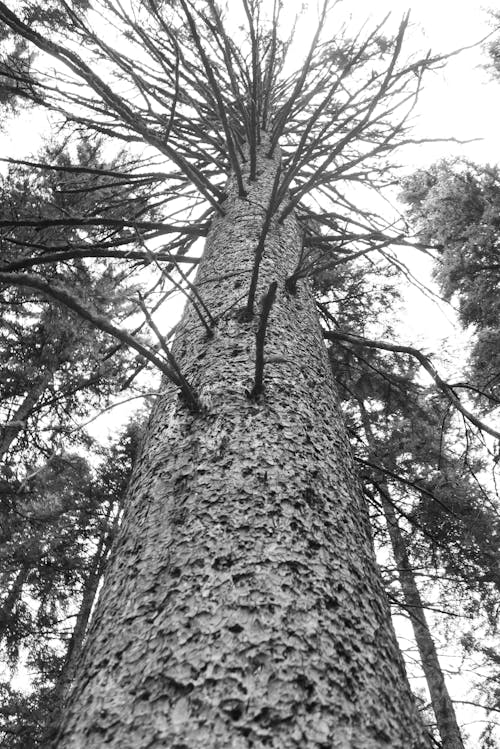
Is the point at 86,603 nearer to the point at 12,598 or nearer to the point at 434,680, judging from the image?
the point at 12,598

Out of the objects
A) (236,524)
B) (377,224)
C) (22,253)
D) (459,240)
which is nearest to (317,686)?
(236,524)

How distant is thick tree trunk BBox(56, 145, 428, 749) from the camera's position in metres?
0.68

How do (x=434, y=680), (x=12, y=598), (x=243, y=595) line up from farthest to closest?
(x=12, y=598), (x=434, y=680), (x=243, y=595)

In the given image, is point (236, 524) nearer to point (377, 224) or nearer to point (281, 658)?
point (281, 658)

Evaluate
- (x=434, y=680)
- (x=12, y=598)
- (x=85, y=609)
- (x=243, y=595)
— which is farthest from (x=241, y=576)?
(x=12, y=598)

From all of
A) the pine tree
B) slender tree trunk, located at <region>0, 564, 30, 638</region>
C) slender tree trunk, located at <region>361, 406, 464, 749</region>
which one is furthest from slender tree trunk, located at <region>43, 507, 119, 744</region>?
the pine tree

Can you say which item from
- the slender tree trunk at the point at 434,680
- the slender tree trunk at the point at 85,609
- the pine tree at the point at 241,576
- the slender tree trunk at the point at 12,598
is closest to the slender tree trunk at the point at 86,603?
the slender tree trunk at the point at 85,609

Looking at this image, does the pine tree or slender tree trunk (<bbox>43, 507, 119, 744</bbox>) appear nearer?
the pine tree

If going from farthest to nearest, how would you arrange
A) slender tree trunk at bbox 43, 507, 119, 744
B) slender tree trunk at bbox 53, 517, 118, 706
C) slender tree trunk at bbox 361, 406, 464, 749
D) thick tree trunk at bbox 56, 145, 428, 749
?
slender tree trunk at bbox 53, 517, 118, 706 < slender tree trunk at bbox 43, 507, 119, 744 < slender tree trunk at bbox 361, 406, 464, 749 < thick tree trunk at bbox 56, 145, 428, 749

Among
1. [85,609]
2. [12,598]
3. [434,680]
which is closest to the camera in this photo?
[434,680]

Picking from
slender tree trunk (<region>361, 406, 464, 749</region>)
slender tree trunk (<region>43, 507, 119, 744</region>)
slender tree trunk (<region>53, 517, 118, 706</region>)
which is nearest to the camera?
slender tree trunk (<region>361, 406, 464, 749</region>)

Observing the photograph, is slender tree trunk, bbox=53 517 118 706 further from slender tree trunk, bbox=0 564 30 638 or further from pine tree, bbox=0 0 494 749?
pine tree, bbox=0 0 494 749

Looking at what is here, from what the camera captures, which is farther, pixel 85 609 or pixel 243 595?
pixel 85 609

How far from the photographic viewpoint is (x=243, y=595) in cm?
83
